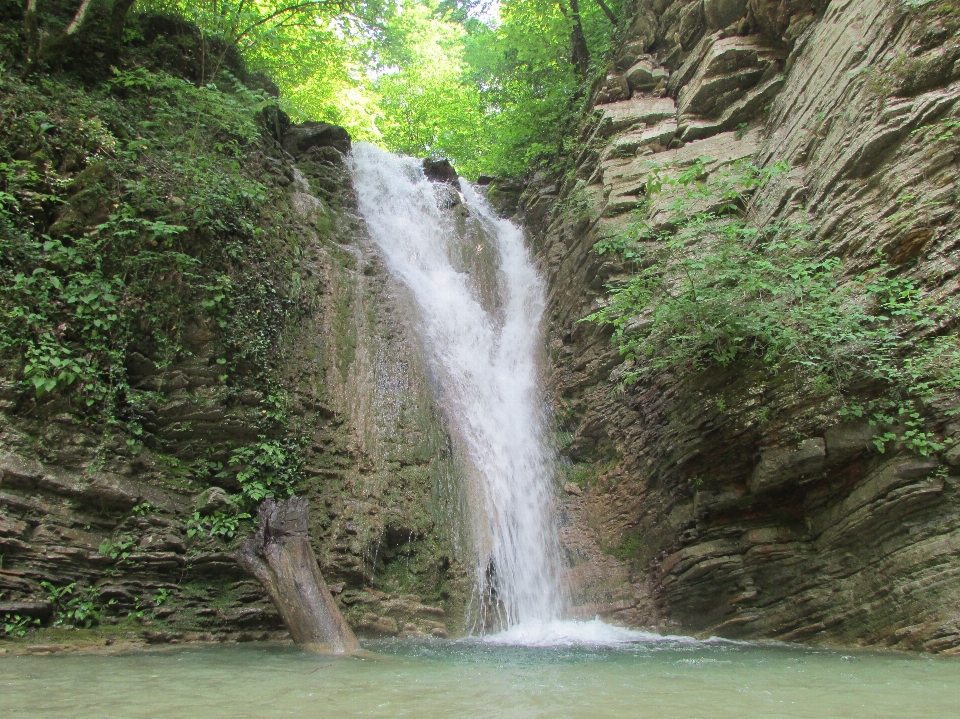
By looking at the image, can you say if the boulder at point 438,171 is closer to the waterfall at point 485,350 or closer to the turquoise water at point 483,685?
the waterfall at point 485,350

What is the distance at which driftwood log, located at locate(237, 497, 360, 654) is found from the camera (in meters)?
5.67

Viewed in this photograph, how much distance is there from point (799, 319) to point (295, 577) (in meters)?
5.80

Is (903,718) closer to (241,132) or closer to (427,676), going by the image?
(427,676)

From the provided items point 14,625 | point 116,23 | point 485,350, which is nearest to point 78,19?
point 116,23

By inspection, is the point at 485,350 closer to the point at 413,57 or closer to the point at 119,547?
the point at 119,547

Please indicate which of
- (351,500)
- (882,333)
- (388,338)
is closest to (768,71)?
(882,333)

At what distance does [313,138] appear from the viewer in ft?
43.4

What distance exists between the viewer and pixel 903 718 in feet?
8.36

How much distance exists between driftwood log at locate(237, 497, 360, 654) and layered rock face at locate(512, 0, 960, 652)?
3.71 meters

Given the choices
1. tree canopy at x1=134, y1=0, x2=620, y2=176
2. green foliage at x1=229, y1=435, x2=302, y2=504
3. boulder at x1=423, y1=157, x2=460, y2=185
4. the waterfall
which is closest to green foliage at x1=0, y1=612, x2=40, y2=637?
green foliage at x1=229, y1=435, x2=302, y2=504

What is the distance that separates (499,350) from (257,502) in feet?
19.0

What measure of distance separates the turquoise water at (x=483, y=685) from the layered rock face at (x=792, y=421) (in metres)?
0.99

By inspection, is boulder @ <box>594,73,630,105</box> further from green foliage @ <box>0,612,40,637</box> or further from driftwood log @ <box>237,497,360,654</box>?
green foliage @ <box>0,612,40,637</box>

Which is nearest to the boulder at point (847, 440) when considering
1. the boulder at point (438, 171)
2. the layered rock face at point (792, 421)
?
the layered rock face at point (792, 421)
